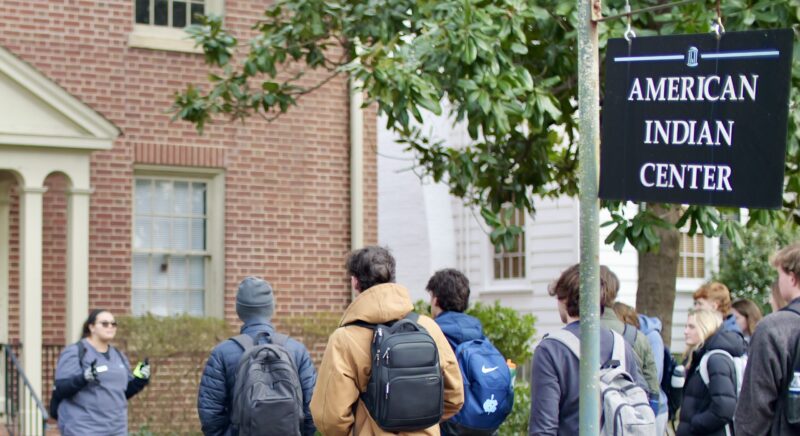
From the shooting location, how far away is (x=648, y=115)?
4.98 meters

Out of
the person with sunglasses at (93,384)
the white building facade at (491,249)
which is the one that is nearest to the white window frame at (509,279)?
the white building facade at (491,249)

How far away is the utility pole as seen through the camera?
508 centimetres

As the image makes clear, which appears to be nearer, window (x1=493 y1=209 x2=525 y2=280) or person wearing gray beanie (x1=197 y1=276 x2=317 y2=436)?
person wearing gray beanie (x1=197 y1=276 x2=317 y2=436)

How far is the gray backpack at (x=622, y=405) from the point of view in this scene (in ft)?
18.2

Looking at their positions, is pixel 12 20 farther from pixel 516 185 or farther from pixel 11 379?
pixel 516 185

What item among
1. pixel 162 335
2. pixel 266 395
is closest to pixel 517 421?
pixel 162 335

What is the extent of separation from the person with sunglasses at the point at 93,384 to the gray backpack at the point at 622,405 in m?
4.89

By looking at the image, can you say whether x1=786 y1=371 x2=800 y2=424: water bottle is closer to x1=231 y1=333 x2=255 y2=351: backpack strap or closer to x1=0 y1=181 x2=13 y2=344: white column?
x1=231 y1=333 x2=255 y2=351: backpack strap

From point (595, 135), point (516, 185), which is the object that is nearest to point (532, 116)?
point (516, 185)

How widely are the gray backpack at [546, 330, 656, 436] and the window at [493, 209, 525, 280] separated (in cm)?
1774

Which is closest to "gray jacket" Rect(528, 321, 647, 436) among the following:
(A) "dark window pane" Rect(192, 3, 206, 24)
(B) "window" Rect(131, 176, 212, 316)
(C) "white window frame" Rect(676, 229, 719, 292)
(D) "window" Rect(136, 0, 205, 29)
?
(B) "window" Rect(131, 176, 212, 316)

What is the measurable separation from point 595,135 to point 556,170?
789 cm

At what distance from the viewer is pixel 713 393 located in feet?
25.6

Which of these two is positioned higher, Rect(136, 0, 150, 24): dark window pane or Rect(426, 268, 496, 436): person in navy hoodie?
Rect(136, 0, 150, 24): dark window pane
